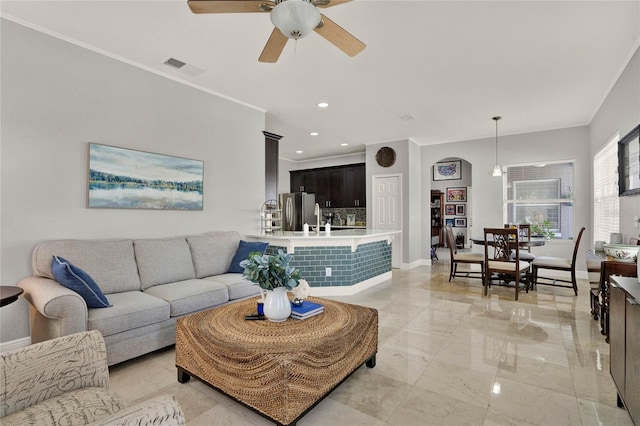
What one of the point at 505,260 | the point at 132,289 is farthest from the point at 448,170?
the point at 132,289

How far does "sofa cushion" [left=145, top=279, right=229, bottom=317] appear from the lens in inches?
109

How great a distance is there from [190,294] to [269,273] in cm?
117

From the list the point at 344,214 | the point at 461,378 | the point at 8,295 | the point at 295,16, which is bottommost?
the point at 461,378

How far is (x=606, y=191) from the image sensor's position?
4605mm

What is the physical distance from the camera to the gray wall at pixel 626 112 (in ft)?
10.2

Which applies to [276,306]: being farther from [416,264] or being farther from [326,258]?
[416,264]

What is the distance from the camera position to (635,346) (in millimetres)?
1535

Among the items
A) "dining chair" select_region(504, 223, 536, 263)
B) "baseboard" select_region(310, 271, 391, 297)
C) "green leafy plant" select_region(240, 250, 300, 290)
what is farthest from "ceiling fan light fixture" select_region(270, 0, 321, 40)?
"dining chair" select_region(504, 223, 536, 263)

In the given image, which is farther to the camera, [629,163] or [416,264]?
[416,264]

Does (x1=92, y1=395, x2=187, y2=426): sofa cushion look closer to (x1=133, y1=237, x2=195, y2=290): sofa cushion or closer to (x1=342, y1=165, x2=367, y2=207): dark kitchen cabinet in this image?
(x1=133, y1=237, x2=195, y2=290): sofa cushion

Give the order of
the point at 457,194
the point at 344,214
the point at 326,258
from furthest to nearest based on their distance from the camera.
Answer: the point at 457,194 → the point at 344,214 → the point at 326,258

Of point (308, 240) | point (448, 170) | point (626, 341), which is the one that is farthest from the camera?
point (448, 170)

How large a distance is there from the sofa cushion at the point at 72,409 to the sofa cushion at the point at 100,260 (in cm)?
168

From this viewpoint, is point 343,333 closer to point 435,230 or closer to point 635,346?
point 635,346
